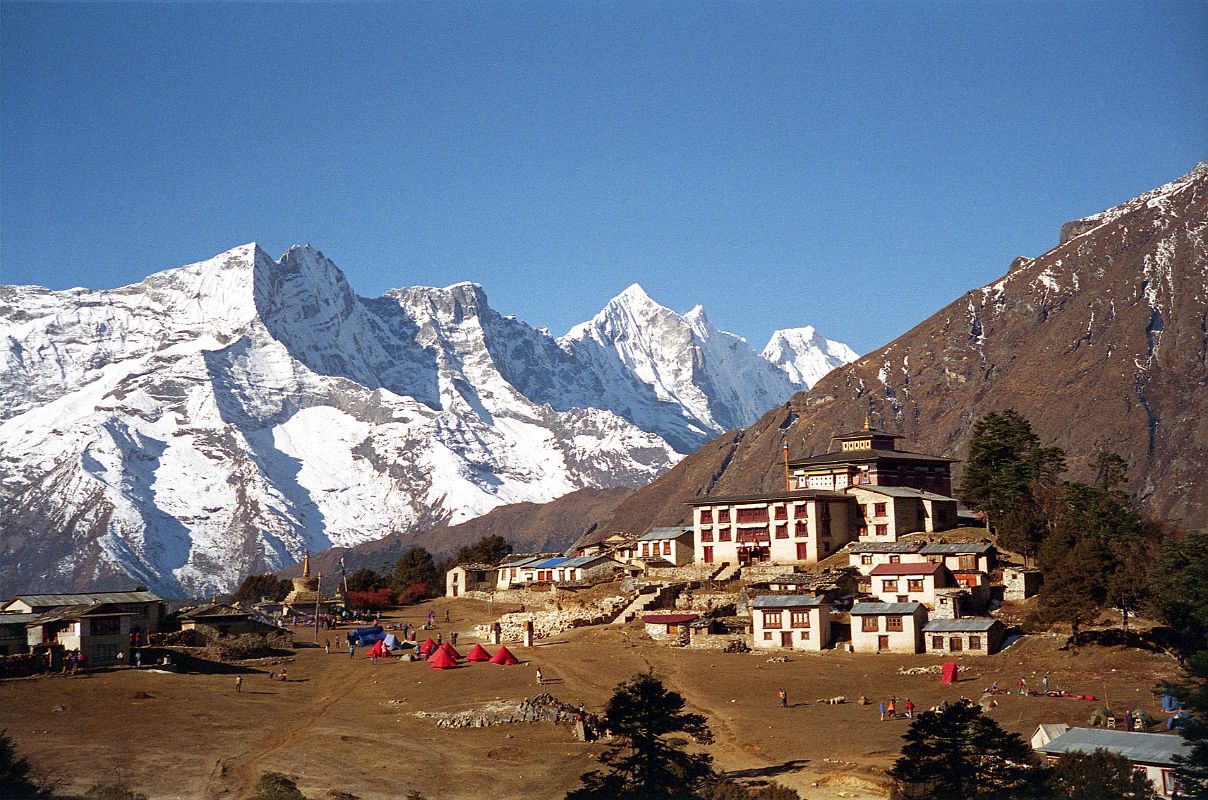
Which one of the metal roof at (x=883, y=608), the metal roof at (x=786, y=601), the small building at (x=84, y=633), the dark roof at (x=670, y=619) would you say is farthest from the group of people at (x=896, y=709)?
the small building at (x=84, y=633)

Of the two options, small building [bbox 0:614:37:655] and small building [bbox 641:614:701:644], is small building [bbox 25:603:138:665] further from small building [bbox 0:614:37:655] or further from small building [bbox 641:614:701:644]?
small building [bbox 641:614:701:644]

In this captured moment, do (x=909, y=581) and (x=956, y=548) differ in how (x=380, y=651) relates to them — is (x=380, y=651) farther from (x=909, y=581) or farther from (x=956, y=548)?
(x=956, y=548)

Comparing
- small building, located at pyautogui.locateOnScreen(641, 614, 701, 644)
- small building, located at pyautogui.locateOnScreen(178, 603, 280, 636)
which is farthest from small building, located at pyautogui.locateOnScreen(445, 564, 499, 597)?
small building, located at pyautogui.locateOnScreen(641, 614, 701, 644)

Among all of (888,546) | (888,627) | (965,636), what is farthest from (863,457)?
(965,636)

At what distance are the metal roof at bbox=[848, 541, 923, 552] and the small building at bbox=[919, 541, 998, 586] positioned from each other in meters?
2.39

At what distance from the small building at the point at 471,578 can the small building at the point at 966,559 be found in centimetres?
5480

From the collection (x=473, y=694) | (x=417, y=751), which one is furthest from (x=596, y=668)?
(x=417, y=751)

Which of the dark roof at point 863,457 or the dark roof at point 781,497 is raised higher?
the dark roof at point 863,457

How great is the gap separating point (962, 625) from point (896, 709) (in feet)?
53.3

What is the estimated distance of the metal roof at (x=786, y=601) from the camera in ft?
265

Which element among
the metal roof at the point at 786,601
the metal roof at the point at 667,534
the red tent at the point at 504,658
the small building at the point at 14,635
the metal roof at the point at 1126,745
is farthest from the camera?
the metal roof at the point at 667,534

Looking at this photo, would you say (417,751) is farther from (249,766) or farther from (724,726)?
(724,726)

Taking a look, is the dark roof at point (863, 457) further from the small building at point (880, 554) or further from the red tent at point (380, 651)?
the red tent at point (380, 651)

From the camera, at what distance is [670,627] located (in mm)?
84938
